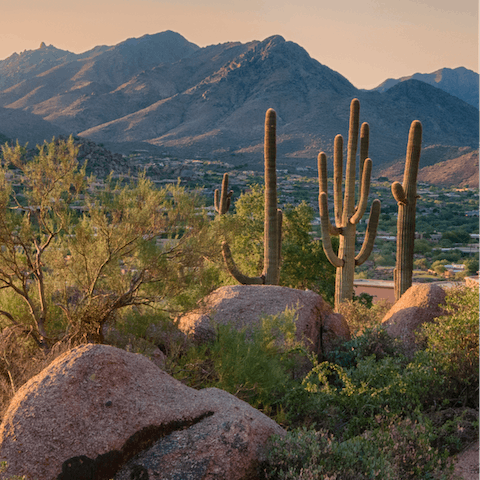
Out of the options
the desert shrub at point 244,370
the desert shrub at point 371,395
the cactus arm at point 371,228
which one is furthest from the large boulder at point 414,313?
the cactus arm at point 371,228

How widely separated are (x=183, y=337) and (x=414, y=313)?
382cm

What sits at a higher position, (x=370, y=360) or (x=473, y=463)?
(x=370, y=360)

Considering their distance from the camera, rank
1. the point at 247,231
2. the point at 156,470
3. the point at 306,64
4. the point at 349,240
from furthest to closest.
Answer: the point at 306,64, the point at 247,231, the point at 349,240, the point at 156,470

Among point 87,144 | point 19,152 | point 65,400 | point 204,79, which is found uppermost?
point 204,79

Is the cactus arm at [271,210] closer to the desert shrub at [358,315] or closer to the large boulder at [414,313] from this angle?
the desert shrub at [358,315]

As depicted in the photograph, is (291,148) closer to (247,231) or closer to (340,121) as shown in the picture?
(340,121)

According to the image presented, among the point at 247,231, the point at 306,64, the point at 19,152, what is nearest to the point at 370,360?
the point at 19,152

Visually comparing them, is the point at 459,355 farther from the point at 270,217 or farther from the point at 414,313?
the point at 270,217

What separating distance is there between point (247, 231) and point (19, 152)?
1080cm

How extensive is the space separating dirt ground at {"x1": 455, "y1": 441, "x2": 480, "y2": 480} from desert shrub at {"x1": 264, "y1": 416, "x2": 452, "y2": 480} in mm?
203

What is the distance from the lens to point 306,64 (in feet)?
529

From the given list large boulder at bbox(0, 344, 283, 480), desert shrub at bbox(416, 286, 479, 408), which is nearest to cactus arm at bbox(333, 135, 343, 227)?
desert shrub at bbox(416, 286, 479, 408)

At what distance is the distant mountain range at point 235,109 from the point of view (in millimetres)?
112062

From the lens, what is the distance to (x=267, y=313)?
858 centimetres
